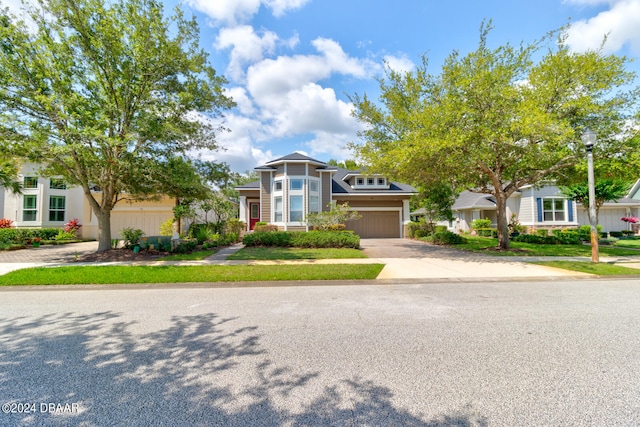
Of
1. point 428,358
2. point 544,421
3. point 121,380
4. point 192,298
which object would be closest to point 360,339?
point 428,358

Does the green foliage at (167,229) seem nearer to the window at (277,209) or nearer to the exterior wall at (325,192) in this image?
the window at (277,209)

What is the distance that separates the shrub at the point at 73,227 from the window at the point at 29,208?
228 centimetres

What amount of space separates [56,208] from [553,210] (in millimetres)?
37210

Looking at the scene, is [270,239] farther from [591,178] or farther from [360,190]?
[591,178]

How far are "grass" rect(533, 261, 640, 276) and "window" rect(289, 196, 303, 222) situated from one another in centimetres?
1405

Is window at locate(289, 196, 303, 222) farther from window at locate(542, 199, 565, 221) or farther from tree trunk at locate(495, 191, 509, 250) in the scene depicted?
window at locate(542, 199, 565, 221)

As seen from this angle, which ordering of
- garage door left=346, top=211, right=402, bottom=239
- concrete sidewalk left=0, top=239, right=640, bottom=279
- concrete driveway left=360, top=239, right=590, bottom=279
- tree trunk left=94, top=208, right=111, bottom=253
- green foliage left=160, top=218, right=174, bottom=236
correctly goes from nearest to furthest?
concrete driveway left=360, top=239, right=590, bottom=279, concrete sidewalk left=0, top=239, right=640, bottom=279, tree trunk left=94, top=208, right=111, bottom=253, green foliage left=160, top=218, right=174, bottom=236, garage door left=346, top=211, right=402, bottom=239

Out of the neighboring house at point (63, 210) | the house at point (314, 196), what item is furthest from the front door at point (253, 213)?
the neighboring house at point (63, 210)

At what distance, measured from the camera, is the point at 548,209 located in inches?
881

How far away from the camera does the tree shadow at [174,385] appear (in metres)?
2.35

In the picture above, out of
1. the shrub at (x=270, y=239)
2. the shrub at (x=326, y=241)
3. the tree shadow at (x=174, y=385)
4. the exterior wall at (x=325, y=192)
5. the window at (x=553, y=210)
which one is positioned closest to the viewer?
the tree shadow at (x=174, y=385)

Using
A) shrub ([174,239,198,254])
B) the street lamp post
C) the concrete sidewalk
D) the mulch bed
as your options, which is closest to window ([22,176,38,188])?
the concrete sidewalk

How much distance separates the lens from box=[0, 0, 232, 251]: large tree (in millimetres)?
9633

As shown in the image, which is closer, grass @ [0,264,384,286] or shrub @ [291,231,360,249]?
grass @ [0,264,384,286]
